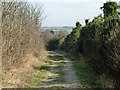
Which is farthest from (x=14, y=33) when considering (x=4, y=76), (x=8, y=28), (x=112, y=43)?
(x=112, y=43)

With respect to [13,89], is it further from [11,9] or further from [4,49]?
[11,9]

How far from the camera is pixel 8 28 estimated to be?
9391mm

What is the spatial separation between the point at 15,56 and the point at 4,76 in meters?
1.98

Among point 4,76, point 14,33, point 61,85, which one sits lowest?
point 61,85

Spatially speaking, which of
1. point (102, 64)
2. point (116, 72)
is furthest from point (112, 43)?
point (102, 64)

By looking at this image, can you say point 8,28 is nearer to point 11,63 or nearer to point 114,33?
point 11,63

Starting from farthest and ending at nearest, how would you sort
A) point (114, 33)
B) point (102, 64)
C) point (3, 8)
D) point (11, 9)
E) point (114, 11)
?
point (114, 11), point (102, 64), point (11, 9), point (3, 8), point (114, 33)

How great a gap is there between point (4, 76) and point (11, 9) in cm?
329

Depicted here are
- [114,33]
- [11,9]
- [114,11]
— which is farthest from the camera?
[114,11]

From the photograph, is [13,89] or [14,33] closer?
[13,89]

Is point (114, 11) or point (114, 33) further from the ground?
point (114, 11)

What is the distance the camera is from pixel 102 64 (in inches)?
422

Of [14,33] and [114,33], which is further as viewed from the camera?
[14,33]

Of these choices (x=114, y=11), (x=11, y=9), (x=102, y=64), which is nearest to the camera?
(x=11, y=9)
